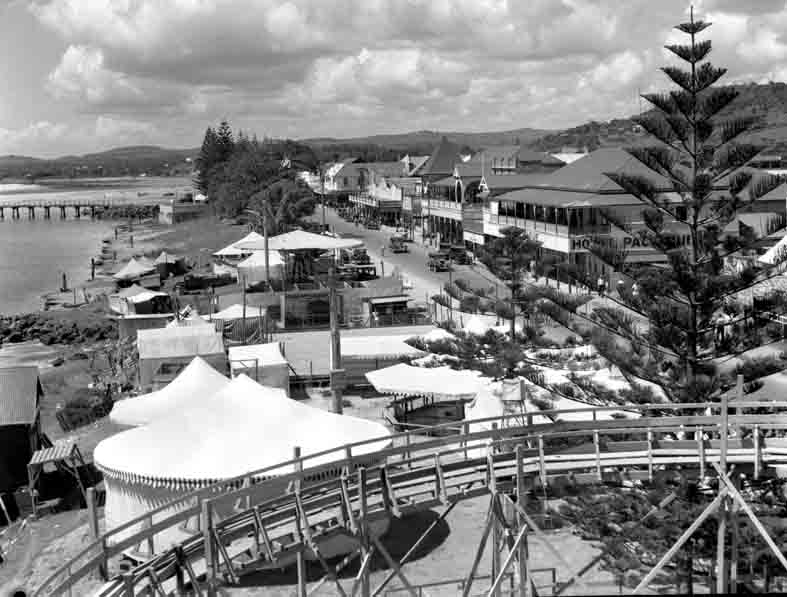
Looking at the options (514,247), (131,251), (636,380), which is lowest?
(131,251)

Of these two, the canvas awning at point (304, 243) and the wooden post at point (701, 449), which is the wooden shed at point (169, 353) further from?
the wooden post at point (701, 449)

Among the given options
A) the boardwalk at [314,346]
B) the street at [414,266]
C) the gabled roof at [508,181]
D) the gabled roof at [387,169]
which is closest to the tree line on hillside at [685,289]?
the boardwalk at [314,346]

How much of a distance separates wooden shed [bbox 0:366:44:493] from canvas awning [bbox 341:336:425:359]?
26.2 ft

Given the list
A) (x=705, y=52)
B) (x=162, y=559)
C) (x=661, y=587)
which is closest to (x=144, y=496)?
(x=162, y=559)

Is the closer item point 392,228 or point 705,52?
point 705,52

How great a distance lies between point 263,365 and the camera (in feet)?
86.2

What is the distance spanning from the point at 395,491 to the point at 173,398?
407 inches

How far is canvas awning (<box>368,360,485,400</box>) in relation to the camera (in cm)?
2273

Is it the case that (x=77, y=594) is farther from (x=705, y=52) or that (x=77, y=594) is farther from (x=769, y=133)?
(x=769, y=133)

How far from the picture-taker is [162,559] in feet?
34.8

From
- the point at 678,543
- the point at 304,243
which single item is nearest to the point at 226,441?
the point at 678,543

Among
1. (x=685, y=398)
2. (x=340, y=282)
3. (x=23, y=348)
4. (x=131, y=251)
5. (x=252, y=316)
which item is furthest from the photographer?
(x=131, y=251)

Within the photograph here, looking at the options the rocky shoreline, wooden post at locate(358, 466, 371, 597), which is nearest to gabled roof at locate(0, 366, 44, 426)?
wooden post at locate(358, 466, 371, 597)

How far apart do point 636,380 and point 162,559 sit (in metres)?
11.9
